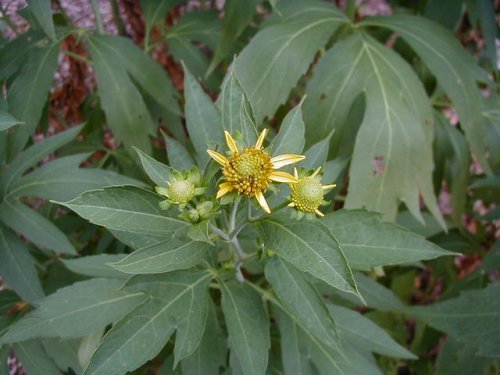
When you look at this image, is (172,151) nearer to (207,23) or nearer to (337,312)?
(337,312)

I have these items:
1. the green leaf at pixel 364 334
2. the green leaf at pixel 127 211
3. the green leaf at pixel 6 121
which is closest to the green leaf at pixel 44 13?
the green leaf at pixel 6 121

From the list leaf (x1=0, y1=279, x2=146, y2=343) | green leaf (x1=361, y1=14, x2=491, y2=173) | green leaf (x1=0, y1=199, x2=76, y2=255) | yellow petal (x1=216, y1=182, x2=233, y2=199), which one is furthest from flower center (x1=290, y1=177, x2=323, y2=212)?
green leaf (x1=361, y1=14, x2=491, y2=173)

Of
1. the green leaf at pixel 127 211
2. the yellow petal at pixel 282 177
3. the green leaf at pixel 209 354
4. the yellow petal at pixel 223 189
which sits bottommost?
the green leaf at pixel 209 354

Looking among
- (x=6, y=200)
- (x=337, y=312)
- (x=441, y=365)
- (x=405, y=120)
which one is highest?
(x=405, y=120)

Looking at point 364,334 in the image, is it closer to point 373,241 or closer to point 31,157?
point 373,241

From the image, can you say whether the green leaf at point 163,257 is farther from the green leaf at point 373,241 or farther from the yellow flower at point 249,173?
the green leaf at point 373,241

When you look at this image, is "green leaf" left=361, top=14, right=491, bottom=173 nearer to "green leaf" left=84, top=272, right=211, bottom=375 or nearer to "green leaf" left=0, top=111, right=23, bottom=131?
"green leaf" left=84, top=272, right=211, bottom=375

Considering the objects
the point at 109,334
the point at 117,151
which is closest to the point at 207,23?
the point at 117,151
